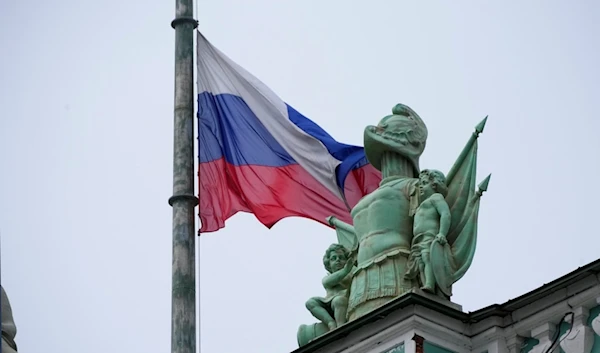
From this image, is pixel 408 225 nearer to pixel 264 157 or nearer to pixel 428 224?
pixel 428 224

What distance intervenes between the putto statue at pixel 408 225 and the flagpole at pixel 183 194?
163 cm

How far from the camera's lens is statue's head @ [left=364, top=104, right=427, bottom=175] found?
94.9ft

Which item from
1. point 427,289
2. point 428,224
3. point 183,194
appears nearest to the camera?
point 427,289

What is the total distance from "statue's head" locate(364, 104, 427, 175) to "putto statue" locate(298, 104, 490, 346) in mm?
14

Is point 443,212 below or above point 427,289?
above

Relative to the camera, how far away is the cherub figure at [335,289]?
2794 cm

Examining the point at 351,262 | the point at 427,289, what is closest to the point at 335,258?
the point at 351,262

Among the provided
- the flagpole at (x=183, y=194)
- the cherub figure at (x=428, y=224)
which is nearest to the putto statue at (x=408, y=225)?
the cherub figure at (x=428, y=224)

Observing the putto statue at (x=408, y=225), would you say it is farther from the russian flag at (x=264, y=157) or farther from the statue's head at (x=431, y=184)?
the russian flag at (x=264, y=157)

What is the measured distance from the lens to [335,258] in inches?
1126

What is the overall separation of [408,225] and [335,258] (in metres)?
1.25

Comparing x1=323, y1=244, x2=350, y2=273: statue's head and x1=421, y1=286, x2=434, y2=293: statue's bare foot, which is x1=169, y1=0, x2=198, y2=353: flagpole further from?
x1=421, y1=286, x2=434, y2=293: statue's bare foot

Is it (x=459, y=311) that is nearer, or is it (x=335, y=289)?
(x=459, y=311)

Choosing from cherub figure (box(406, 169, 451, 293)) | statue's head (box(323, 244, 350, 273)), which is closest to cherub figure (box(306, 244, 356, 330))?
statue's head (box(323, 244, 350, 273))
